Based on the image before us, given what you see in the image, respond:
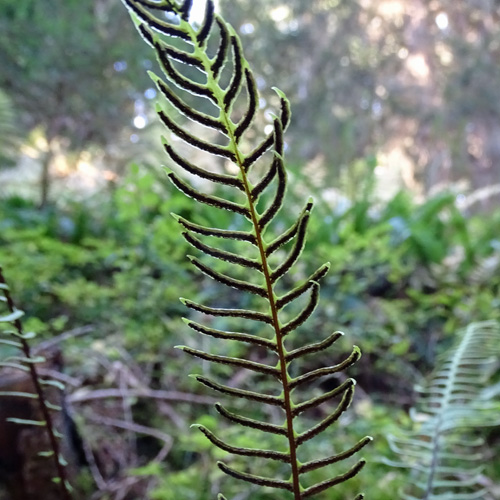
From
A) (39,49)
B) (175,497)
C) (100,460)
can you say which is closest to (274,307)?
(175,497)

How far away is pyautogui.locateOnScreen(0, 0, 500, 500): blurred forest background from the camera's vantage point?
4.12ft

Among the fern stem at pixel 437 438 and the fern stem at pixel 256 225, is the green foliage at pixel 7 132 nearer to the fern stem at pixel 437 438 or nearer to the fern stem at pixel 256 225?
the fern stem at pixel 437 438

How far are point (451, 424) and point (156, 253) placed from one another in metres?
1.20

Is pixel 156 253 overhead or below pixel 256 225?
overhead

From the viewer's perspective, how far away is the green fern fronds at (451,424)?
630 mm

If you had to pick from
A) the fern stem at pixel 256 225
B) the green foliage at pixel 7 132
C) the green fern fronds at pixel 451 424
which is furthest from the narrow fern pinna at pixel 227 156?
the green foliage at pixel 7 132

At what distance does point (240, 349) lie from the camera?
155 centimetres

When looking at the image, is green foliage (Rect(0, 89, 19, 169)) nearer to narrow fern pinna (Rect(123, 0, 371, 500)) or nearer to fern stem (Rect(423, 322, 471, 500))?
fern stem (Rect(423, 322, 471, 500))

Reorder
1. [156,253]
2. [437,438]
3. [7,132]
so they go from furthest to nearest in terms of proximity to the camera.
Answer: [7,132] < [156,253] < [437,438]

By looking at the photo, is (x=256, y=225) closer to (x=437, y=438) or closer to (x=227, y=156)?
(x=227, y=156)

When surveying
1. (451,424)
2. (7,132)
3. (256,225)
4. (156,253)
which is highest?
(7,132)

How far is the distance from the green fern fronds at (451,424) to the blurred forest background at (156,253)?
6 centimetres

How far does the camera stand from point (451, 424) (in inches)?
28.2

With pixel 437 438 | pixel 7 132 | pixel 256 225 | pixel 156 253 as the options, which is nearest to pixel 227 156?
pixel 256 225
